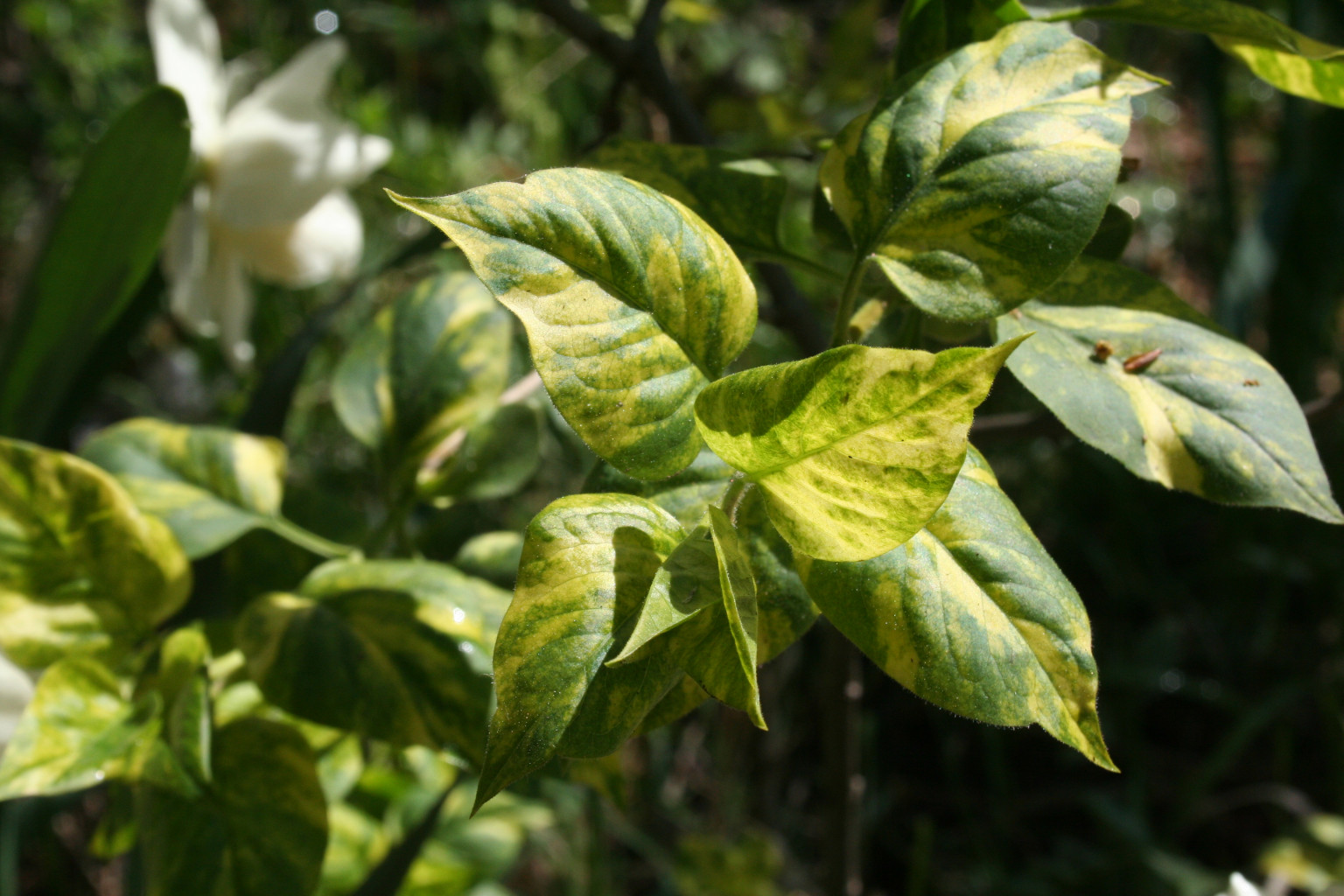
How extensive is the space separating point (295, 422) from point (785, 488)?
1.18 metres

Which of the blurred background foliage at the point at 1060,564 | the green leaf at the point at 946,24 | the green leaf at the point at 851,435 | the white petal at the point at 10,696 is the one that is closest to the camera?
the green leaf at the point at 851,435

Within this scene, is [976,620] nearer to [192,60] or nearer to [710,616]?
[710,616]

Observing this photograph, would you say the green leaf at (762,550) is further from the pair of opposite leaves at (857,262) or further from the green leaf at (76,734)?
the green leaf at (76,734)

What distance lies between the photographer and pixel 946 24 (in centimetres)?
30

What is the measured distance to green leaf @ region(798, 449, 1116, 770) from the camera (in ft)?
0.69

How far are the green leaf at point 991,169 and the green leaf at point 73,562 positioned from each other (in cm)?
28

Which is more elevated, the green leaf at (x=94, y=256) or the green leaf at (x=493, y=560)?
the green leaf at (x=94, y=256)

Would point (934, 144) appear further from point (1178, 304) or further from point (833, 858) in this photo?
point (833, 858)

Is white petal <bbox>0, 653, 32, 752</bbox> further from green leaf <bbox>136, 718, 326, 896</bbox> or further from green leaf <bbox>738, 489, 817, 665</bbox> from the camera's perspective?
green leaf <bbox>738, 489, 817, 665</bbox>

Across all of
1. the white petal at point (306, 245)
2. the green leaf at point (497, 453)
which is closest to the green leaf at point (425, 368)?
the green leaf at point (497, 453)

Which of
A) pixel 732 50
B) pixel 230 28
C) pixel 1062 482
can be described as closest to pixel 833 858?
pixel 1062 482

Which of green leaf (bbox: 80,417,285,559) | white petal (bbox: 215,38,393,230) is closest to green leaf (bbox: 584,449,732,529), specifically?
green leaf (bbox: 80,417,285,559)

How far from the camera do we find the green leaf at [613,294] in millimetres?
203

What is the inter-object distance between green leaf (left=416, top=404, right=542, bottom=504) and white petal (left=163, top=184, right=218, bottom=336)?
227 mm
